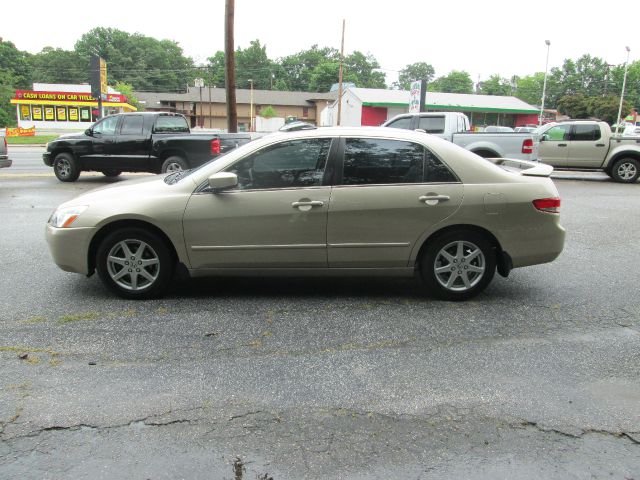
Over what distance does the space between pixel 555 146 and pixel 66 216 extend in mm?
15077

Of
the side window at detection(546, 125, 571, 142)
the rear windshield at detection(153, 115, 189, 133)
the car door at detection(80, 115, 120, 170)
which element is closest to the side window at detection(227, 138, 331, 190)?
the rear windshield at detection(153, 115, 189, 133)

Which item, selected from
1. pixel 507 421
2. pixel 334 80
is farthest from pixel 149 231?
pixel 334 80

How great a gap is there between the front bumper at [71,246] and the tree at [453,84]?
120803mm

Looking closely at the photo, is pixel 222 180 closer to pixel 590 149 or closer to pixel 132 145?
pixel 132 145

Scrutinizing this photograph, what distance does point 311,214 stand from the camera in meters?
4.80

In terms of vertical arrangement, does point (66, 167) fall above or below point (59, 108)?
below

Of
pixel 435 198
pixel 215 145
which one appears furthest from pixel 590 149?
pixel 435 198

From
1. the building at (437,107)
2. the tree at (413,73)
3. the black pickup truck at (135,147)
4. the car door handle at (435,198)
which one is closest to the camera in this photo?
the car door handle at (435,198)

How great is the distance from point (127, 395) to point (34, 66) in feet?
378

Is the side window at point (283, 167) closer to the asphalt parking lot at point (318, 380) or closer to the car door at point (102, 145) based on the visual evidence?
the asphalt parking lot at point (318, 380)

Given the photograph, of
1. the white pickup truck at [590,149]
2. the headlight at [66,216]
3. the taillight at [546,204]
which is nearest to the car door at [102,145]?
the headlight at [66,216]

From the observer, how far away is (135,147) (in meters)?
13.3

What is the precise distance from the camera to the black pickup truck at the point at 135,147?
13094 mm

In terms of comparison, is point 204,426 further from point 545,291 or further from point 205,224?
point 545,291
